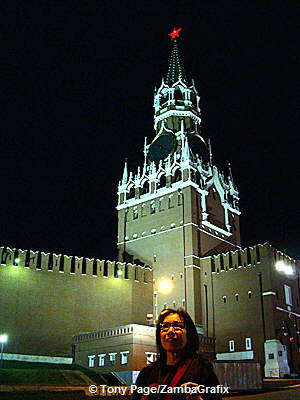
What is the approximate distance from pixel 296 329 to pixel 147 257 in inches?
682

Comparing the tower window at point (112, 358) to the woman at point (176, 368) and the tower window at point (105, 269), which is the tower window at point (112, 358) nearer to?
the tower window at point (105, 269)

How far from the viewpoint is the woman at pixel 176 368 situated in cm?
432

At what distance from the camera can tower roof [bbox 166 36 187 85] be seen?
65812mm

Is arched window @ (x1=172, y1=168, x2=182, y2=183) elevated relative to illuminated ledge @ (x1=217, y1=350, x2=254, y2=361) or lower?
elevated

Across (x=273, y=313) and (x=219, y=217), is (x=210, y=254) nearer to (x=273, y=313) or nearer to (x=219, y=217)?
(x=219, y=217)

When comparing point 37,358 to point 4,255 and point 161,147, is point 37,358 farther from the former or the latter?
point 161,147

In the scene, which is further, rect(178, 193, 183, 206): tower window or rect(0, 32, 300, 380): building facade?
rect(178, 193, 183, 206): tower window

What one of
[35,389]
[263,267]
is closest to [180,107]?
[263,267]

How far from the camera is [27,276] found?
43094mm

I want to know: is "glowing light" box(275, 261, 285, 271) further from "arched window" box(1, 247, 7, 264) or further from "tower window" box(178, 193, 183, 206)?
"arched window" box(1, 247, 7, 264)

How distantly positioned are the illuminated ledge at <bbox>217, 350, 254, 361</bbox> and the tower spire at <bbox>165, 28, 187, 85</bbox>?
36.4 m

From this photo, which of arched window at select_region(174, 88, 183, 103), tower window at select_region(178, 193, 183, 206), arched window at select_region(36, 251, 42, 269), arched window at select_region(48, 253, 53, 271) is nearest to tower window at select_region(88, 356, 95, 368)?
arched window at select_region(48, 253, 53, 271)

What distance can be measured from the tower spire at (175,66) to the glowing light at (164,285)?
27.8 m

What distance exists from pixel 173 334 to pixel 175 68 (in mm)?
66341
